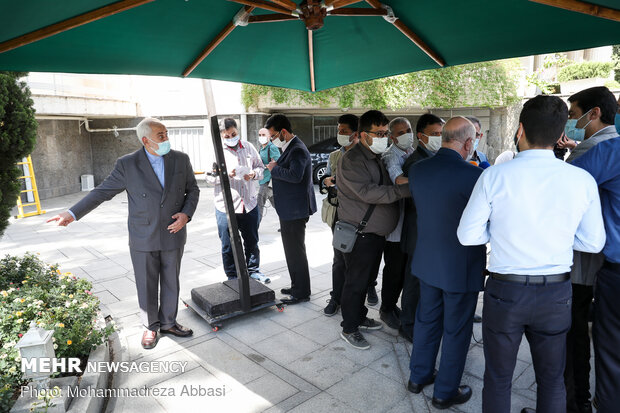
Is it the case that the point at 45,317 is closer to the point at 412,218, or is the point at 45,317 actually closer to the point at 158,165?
the point at 158,165

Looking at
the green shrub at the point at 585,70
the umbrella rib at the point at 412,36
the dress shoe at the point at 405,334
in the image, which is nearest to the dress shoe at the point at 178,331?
the dress shoe at the point at 405,334

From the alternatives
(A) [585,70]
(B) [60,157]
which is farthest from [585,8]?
(A) [585,70]

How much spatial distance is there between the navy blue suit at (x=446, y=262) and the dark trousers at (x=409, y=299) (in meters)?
0.61

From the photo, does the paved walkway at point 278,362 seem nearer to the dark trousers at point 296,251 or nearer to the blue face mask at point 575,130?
the dark trousers at point 296,251

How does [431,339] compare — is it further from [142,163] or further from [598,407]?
[142,163]

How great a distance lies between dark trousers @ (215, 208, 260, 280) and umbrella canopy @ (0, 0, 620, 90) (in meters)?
1.68

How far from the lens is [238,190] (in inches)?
189

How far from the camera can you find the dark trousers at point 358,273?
3484 millimetres

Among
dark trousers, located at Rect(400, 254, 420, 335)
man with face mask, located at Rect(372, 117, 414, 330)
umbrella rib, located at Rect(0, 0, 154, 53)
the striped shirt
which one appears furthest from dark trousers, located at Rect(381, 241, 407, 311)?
umbrella rib, located at Rect(0, 0, 154, 53)

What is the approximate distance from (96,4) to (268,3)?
98 centimetres

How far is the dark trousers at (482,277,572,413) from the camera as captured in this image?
2096 millimetres

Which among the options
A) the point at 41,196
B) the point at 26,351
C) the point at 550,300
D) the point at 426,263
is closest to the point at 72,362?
the point at 26,351

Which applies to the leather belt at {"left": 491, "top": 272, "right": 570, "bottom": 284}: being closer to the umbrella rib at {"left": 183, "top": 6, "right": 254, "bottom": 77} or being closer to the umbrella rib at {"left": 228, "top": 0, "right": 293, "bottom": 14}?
the umbrella rib at {"left": 228, "top": 0, "right": 293, "bottom": 14}

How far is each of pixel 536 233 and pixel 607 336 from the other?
2.99 feet
